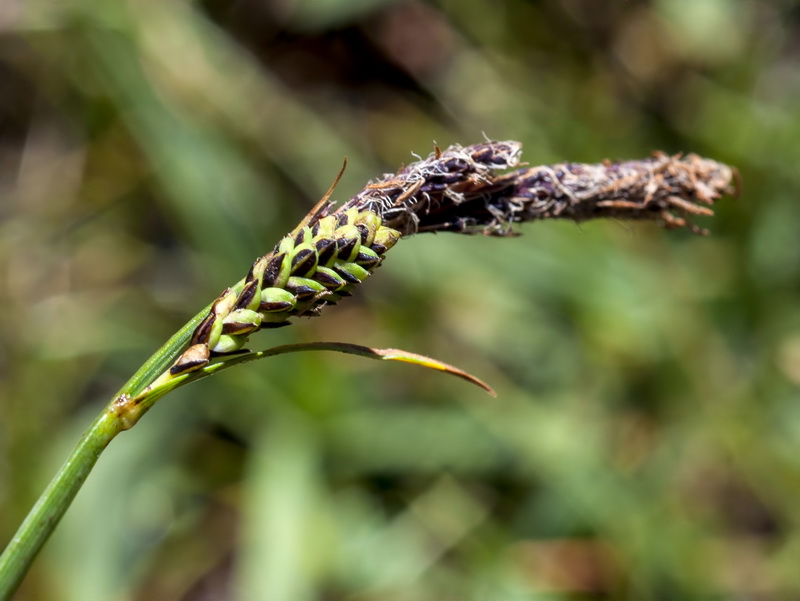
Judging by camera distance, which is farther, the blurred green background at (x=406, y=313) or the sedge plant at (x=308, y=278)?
the blurred green background at (x=406, y=313)

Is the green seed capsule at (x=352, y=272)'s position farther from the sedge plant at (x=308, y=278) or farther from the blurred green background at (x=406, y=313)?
the blurred green background at (x=406, y=313)

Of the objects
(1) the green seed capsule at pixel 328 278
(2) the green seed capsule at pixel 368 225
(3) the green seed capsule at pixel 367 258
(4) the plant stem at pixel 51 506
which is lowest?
(4) the plant stem at pixel 51 506

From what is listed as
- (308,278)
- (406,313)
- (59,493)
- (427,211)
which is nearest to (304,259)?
(308,278)

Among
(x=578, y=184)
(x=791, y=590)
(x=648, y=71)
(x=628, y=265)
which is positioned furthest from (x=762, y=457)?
(x=578, y=184)

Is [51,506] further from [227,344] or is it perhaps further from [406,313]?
[406,313]

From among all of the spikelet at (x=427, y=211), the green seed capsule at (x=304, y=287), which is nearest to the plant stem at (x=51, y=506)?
the spikelet at (x=427, y=211)

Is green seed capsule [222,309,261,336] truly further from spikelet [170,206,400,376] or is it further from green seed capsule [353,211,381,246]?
green seed capsule [353,211,381,246]

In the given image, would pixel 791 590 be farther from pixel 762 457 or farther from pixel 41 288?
pixel 41 288

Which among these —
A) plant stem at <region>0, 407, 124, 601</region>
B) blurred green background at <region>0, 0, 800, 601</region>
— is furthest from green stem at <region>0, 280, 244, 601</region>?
blurred green background at <region>0, 0, 800, 601</region>
